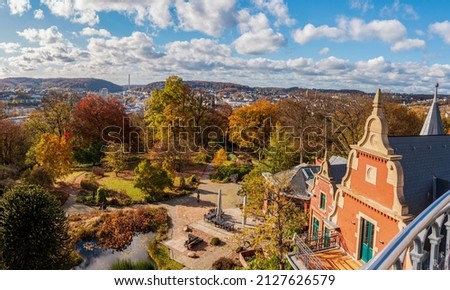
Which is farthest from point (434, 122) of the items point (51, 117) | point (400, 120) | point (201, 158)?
point (51, 117)

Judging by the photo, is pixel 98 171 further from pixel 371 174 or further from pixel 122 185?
pixel 371 174

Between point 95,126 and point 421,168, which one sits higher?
point 421,168

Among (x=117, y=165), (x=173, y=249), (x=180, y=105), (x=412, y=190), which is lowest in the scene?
(x=173, y=249)

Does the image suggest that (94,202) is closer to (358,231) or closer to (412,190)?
(358,231)

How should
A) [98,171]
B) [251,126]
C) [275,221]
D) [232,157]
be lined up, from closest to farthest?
[275,221], [98,171], [232,157], [251,126]

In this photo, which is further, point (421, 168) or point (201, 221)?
point (201, 221)

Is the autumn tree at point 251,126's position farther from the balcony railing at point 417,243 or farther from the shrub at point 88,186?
the balcony railing at point 417,243
